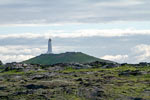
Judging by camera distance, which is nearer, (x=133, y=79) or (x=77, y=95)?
(x=77, y=95)

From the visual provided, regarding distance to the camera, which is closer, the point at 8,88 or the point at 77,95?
the point at 77,95

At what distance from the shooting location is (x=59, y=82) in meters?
174

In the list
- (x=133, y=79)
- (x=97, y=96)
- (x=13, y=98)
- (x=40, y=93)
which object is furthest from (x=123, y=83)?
(x=13, y=98)

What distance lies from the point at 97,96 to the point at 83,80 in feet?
99.7

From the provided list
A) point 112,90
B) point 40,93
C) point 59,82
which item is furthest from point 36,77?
point 112,90

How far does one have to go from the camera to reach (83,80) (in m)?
181

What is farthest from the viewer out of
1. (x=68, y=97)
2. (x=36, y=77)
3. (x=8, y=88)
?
(x=36, y=77)

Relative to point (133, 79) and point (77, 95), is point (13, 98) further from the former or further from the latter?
point (133, 79)

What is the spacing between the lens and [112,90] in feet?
513

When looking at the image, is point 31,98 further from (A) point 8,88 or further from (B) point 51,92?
(A) point 8,88

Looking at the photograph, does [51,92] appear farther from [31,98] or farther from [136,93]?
[136,93]

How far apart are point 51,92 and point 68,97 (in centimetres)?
972

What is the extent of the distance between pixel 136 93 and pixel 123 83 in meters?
20.7

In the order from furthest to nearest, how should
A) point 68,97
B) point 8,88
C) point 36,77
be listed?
point 36,77 → point 8,88 → point 68,97
